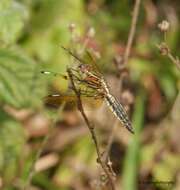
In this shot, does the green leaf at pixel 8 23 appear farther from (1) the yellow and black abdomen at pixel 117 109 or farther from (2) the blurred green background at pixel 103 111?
(1) the yellow and black abdomen at pixel 117 109

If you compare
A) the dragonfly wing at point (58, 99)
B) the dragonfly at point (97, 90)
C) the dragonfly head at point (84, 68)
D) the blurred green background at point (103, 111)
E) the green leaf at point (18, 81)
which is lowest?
the blurred green background at point (103, 111)

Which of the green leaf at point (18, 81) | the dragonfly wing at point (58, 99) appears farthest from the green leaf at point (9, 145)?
the dragonfly wing at point (58, 99)

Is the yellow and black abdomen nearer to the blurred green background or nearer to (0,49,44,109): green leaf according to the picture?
(0,49,44,109): green leaf

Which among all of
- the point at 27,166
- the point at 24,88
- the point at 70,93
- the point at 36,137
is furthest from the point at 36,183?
the point at 70,93

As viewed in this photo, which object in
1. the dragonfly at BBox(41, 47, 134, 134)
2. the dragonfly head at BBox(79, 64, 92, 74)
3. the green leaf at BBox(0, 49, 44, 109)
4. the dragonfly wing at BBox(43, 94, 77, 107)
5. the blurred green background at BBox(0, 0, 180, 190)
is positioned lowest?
the blurred green background at BBox(0, 0, 180, 190)

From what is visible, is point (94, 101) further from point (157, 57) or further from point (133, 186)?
point (157, 57)

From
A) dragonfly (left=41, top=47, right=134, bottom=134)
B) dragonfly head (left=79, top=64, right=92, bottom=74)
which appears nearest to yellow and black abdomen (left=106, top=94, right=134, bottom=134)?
dragonfly (left=41, top=47, right=134, bottom=134)
